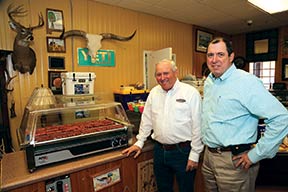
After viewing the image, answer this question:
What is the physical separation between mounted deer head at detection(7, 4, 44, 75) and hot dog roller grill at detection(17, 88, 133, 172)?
2.69ft

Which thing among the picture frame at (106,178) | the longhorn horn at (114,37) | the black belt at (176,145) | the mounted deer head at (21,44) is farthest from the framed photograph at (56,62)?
→ the black belt at (176,145)

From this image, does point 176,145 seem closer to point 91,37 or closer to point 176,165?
point 176,165

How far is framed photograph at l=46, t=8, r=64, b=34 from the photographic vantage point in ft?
9.39

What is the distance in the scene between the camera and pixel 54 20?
291 cm

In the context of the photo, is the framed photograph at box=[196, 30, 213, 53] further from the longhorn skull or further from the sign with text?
the longhorn skull

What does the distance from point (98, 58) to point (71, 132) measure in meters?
2.00

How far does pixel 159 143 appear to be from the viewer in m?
1.72

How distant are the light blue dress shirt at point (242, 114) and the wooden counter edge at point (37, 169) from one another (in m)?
0.77

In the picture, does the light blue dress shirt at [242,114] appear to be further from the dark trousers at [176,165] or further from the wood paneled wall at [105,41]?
the wood paneled wall at [105,41]

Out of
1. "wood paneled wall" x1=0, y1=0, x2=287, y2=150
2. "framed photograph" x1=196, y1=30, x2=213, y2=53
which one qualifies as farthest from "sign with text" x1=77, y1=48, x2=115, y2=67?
"framed photograph" x1=196, y1=30, x2=213, y2=53

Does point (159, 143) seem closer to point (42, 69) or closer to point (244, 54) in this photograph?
point (42, 69)

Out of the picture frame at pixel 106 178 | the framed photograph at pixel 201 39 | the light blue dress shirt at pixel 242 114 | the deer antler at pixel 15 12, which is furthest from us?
the framed photograph at pixel 201 39

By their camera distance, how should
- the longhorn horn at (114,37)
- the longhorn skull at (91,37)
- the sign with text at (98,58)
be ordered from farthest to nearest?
the longhorn horn at (114,37)
the sign with text at (98,58)
the longhorn skull at (91,37)

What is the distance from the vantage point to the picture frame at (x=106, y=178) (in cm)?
154
